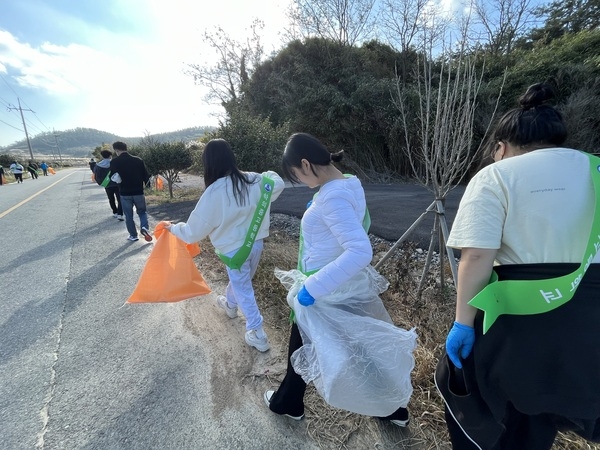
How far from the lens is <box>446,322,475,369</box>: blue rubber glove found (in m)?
1.21

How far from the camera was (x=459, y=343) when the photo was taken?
4.02 ft

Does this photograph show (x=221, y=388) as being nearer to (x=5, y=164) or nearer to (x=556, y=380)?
(x=556, y=380)

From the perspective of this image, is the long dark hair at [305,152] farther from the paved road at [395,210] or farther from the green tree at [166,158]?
the green tree at [166,158]

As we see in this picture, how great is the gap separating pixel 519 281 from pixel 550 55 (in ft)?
48.5

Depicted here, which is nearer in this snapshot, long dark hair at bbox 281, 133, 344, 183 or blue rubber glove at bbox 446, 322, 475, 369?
blue rubber glove at bbox 446, 322, 475, 369

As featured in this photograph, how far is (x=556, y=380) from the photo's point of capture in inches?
41.5

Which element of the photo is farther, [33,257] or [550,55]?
[550,55]

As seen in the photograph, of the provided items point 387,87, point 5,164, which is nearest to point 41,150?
point 5,164

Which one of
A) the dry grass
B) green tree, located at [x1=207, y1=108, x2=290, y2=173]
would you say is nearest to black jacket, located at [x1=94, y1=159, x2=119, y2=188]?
green tree, located at [x1=207, y1=108, x2=290, y2=173]

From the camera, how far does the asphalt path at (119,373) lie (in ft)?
6.05

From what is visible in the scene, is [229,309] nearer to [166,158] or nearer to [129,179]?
[129,179]

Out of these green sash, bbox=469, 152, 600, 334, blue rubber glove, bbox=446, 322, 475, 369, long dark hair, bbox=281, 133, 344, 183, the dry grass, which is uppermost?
long dark hair, bbox=281, 133, 344, 183

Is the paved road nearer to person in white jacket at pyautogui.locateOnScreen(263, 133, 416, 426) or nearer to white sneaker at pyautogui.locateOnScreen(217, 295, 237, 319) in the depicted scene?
white sneaker at pyautogui.locateOnScreen(217, 295, 237, 319)

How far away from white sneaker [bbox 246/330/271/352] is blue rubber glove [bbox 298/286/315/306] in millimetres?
1248
